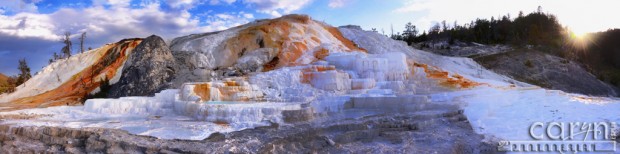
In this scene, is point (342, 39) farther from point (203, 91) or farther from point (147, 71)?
point (203, 91)

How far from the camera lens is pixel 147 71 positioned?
14953 millimetres

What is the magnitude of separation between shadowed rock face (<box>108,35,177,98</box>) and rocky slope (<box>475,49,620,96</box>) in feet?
55.3

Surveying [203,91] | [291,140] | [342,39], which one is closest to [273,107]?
[291,140]

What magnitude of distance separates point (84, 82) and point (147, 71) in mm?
3787

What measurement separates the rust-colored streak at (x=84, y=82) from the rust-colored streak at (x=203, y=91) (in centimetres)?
457

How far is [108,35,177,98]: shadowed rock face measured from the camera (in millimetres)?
14394

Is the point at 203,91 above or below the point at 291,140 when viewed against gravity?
above

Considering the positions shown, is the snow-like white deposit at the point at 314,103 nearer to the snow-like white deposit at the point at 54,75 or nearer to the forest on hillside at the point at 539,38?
the snow-like white deposit at the point at 54,75

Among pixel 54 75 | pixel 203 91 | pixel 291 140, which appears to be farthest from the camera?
pixel 54 75

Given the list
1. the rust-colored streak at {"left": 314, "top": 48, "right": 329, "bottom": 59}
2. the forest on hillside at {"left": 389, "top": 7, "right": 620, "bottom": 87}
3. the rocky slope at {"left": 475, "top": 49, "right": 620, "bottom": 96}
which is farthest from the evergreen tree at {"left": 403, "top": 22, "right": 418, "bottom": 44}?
the rust-colored streak at {"left": 314, "top": 48, "right": 329, "bottom": 59}

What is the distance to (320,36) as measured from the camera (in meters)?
20.4

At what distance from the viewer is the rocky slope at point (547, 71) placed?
24.1 metres

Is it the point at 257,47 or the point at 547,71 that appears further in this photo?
the point at 547,71

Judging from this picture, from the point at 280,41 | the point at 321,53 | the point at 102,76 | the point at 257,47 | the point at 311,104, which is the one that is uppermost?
the point at 280,41
